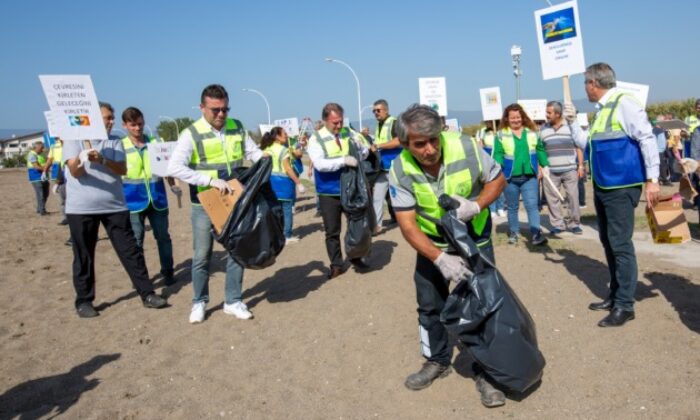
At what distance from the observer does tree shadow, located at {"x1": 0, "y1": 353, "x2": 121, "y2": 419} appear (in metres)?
3.64

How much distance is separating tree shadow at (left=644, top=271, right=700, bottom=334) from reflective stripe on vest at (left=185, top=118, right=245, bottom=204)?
4.09 m

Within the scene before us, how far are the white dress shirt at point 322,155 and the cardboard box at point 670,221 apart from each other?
3.12 metres

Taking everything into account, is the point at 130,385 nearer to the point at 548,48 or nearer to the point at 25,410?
the point at 25,410

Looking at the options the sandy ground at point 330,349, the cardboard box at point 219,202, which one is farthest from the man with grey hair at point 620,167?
the cardboard box at point 219,202

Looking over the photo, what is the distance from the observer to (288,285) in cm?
623

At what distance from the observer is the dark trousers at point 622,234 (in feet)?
13.4

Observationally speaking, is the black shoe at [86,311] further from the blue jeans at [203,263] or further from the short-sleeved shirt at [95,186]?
the blue jeans at [203,263]

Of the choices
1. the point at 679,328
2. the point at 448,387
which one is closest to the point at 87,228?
the point at 448,387

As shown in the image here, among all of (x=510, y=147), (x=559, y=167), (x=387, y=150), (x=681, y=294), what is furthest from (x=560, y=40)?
(x=387, y=150)

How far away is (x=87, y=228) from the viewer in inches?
207

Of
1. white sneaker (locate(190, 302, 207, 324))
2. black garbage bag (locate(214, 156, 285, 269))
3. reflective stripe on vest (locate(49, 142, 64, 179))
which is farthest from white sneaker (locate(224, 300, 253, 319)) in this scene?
reflective stripe on vest (locate(49, 142, 64, 179))

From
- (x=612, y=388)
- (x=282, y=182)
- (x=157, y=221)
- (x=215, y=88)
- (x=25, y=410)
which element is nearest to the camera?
(x=612, y=388)

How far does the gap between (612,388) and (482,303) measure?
1107 mm

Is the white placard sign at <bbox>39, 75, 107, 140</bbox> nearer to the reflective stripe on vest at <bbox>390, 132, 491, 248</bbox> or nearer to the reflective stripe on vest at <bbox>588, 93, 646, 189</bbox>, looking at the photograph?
the reflective stripe on vest at <bbox>390, 132, 491, 248</bbox>
